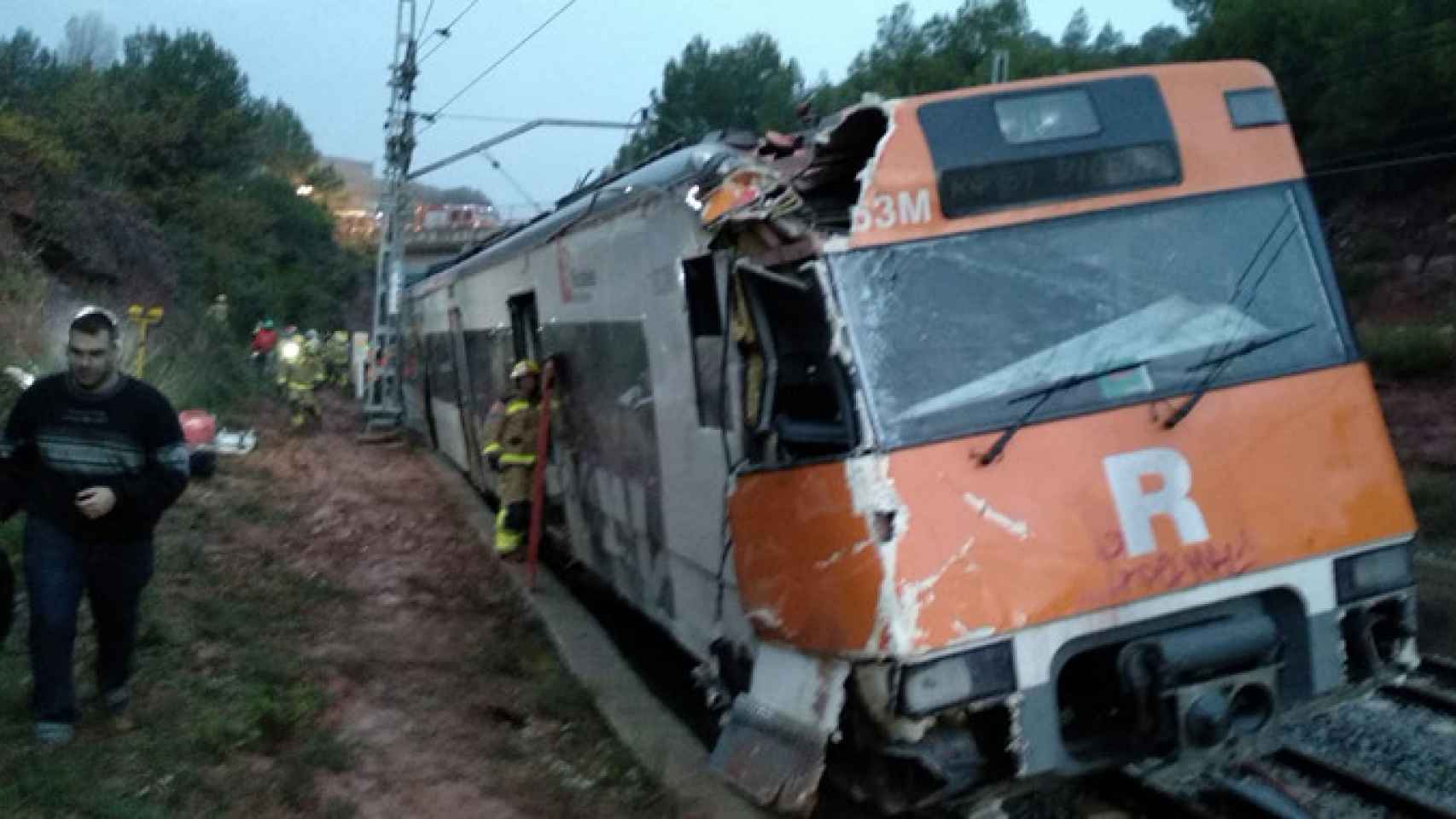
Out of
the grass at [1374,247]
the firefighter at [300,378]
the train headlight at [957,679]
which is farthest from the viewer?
the grass at [1374,247]

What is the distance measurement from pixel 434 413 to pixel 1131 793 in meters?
15.5

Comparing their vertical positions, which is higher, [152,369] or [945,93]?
[152,369]

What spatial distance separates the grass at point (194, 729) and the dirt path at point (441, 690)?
169mm

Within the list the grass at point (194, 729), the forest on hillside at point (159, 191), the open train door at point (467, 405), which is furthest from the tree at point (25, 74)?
the grass at point (194, 729)

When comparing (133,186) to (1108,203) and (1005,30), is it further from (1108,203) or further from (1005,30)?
(1108,203)

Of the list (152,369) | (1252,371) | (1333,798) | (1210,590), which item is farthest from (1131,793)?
(152,369)

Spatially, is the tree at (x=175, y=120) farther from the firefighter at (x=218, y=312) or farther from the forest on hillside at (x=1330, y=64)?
the forest on hillside at (x=1330, y=64)

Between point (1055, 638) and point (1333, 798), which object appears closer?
point (1055, 638)

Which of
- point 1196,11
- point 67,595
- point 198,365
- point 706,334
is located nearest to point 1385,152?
point 1196,11

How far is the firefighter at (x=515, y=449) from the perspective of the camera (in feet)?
35.1

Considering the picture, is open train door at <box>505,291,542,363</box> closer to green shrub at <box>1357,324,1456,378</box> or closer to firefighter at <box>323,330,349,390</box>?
green shrub at <box>1357,324,1456,378</box>

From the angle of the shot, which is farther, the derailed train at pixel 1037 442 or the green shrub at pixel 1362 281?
the green shrub at pixel 1362 281

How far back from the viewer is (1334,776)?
6.72 meters

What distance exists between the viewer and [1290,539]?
17.2ft
